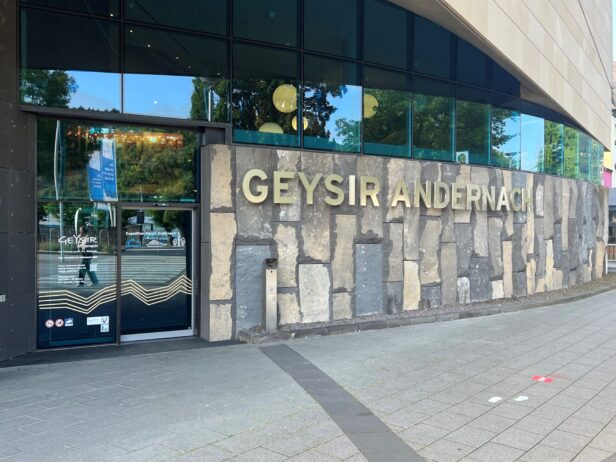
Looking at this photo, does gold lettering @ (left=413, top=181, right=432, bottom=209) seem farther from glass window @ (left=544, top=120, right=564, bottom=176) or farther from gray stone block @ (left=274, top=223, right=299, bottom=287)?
glass window @ (left=544, top=120, right=564, bottom=176)

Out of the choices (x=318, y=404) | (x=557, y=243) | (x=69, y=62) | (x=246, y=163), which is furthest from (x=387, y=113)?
(x=557, y=243)

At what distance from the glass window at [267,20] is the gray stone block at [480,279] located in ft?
20.5

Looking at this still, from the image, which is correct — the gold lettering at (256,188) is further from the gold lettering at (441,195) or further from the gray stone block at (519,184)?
the gray stone block at (519,184)

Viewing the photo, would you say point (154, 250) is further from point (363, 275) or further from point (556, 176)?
point (556, 176)

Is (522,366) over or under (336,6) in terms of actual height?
under

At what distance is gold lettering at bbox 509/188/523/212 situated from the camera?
43.0 ft

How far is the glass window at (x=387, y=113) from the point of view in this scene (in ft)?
35.3

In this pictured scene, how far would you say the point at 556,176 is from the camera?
15180mm

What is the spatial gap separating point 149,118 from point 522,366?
21.7ft

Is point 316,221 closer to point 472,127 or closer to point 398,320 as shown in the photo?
point 398,320

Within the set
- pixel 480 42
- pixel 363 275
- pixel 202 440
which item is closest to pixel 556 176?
pixel 480 42

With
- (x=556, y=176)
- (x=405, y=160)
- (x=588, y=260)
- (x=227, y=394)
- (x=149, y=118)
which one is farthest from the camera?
(x=588, y=260)

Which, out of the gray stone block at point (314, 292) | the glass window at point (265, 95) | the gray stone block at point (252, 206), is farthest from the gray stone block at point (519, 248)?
the gray stone block at point (252, 206)

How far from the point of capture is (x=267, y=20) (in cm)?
964
